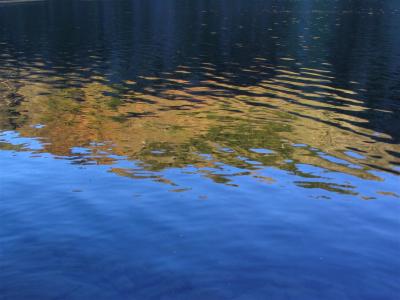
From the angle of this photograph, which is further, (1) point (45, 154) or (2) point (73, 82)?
(2) point (73, 82)

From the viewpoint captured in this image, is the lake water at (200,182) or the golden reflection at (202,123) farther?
the golden reflection at (202,123)

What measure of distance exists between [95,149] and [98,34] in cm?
6379

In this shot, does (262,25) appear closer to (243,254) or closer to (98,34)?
(98,34)

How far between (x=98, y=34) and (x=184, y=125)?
60.1 meters

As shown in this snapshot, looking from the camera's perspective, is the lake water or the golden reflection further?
the golden reflection

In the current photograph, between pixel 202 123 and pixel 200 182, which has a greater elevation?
pixel 202 123

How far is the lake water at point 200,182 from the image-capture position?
14328 mm

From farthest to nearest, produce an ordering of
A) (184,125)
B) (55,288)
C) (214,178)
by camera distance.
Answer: (184,125) → (214,178) → (55,288)

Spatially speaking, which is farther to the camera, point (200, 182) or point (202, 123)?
point (202, 123)

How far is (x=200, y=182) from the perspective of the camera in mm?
21531

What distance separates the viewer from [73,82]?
45375 mm

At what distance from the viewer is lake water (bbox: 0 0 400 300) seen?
47.0 ft

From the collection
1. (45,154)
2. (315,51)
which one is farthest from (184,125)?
(315,51)

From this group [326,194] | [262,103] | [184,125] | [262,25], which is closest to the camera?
[326,194]
